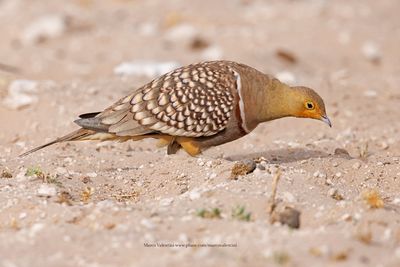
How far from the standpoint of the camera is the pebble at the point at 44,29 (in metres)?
13.0

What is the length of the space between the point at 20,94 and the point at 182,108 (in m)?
2.92

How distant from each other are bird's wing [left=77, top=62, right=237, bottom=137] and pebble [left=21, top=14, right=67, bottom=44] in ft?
23.8

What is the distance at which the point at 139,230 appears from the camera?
4395 mm

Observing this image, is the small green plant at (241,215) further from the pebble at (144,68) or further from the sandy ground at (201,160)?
the pebble at (144,68)

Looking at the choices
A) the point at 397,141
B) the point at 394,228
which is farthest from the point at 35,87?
the point at 394,228

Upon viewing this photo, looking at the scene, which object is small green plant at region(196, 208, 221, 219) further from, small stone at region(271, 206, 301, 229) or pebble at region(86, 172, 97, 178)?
pebble at region(86, 172, 97, 178)

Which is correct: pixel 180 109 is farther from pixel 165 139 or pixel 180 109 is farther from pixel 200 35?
pixel 200 35

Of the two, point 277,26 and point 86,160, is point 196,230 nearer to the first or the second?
point 86,160

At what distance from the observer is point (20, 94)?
8.40 metres

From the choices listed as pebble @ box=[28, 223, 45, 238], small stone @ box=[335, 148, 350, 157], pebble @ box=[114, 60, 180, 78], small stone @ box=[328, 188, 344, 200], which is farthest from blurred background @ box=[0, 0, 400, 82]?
pebble @ box=[28, 223, 45, 238]

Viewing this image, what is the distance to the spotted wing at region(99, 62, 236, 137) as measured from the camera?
237 inches

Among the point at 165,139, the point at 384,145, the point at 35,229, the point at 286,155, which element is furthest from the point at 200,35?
the point at 35,229

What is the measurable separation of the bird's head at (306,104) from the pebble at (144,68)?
149 inches

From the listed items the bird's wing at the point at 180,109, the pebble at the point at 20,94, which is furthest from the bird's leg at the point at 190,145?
the pebble at the point at 20,94
